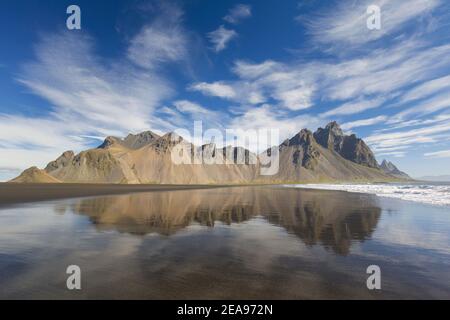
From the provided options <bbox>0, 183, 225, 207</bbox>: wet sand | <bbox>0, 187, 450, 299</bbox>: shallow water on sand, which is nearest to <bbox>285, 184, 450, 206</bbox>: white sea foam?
<bbox>0, 187, 450, 299</bbox>: shallow water on sand

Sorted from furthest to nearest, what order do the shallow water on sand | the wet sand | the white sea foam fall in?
1. the wet sand
2. the white sea foam
3. the shallow water on sand

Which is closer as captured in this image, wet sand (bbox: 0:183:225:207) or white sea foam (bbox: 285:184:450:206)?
white sea foam (bbox: 285:184:450:206)

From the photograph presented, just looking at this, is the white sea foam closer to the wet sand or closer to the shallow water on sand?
the shallow water on sand

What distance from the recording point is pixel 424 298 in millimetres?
Result: 6887

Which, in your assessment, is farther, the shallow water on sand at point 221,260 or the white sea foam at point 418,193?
the white sea foam at point 418,193

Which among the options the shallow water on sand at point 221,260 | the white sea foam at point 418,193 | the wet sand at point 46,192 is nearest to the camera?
the shallow water on sand at point 221,260

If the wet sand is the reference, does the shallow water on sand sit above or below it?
above

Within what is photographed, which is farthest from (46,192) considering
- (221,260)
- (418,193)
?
(418,193)

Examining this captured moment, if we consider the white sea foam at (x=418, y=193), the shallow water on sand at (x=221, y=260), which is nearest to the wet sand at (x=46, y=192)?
the shallow water on sand at (x=221, y=260)

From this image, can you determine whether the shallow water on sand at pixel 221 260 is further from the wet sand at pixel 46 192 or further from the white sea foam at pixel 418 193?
the white sea foam at pixel 418 193

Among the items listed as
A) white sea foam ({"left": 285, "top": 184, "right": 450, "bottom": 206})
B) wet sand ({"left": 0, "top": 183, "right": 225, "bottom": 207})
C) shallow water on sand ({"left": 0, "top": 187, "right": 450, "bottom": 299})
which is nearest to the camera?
shallow water on sand ({"left": 0, "top": 187, "right": 450, "bottom": 299})

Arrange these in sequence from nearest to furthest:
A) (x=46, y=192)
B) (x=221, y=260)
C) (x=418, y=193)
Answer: (x=221, y=260)
(x=418, y=193)
(x=46, y=192)

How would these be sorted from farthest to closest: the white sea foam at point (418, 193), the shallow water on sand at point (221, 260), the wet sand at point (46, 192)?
the wet sand at point (46, 192)
the white sea foam at point (418, 193)
the shallow water on sand at point (221, 260)

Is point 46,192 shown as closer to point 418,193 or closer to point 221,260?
point 221,260
